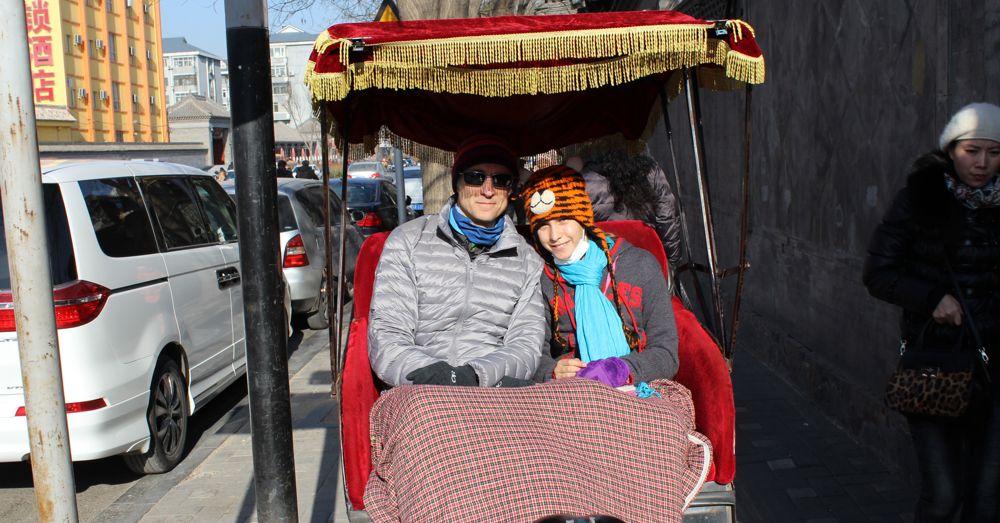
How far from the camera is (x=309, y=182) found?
10.9m

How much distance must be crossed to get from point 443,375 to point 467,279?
0.55 metres

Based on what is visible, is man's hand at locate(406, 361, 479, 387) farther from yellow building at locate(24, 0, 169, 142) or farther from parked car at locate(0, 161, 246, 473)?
yellow building at locate(24, 0, 169, 142)

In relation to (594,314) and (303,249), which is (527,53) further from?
(303,249)

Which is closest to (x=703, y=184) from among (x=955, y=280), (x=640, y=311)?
(x=640, y=311)

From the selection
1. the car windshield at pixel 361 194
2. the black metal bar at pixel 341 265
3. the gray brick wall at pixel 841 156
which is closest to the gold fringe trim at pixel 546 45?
the black metal bar at pixel 341 265

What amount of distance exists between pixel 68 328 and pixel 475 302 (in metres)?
2.43

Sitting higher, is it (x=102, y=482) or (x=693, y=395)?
(x=693, y=395)

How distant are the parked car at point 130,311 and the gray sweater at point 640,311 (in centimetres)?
158

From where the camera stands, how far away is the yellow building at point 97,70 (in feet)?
127

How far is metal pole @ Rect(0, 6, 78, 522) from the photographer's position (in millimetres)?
2434

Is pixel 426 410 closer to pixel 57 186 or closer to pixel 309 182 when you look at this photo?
pixel 57 186

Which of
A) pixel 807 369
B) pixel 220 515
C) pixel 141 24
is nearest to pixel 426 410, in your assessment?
pixel 220 515

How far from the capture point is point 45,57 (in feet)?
127

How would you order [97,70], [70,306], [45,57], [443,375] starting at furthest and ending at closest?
[97,70], [45,57], [70,306], [443,375]
